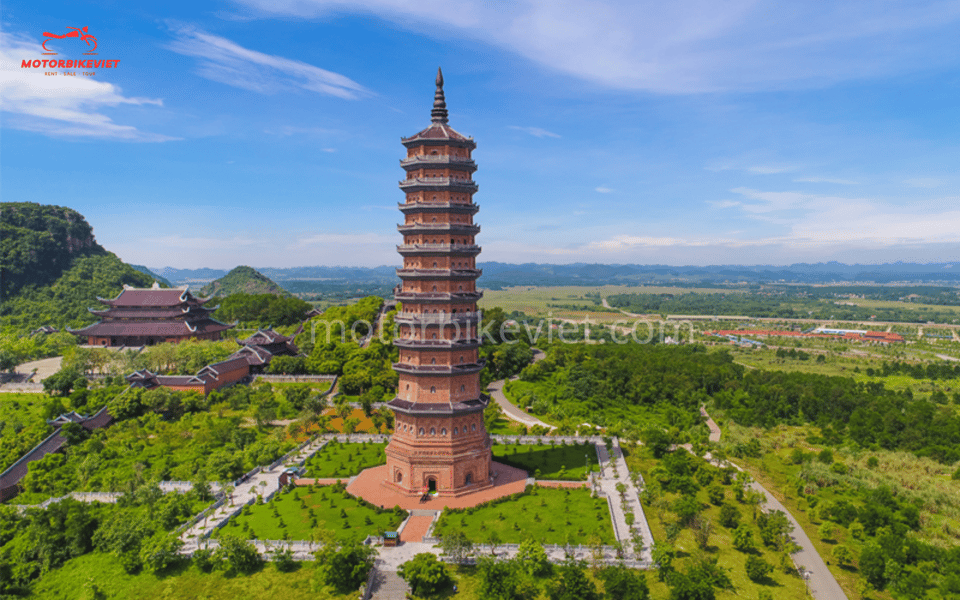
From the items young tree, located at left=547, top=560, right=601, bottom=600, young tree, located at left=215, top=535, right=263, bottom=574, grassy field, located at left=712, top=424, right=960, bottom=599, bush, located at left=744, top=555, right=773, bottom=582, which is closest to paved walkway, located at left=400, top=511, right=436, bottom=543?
young tree, located at left=215, top=535, right=263, bottom=574

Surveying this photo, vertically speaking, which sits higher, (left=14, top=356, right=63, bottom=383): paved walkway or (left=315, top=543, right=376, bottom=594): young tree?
(left=14, top=356, right=63, bottom=383): paved walkway

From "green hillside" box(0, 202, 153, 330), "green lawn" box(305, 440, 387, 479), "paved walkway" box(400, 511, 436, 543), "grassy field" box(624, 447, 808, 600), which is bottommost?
"grassy field" box(624, 447, 808, 600)

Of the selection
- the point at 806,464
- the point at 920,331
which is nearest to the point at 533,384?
the point at 806,464

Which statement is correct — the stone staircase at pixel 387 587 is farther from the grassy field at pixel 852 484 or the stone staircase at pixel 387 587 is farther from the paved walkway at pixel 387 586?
the grassy field at pixel 852 484

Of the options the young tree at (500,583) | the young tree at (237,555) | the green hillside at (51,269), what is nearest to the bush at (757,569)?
the young tree at (500,583)

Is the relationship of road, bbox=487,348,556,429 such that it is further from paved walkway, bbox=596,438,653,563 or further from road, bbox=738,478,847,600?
road, bbox=738,478,847,600

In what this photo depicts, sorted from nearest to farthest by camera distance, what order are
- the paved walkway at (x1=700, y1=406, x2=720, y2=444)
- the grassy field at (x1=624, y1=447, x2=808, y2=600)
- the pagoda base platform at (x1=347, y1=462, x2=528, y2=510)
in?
the grassy field at (x1=624, y1=447, x2=808, y2=600)
the pagoda base platform at (x1=347, y1=462, x2=528, y2=510)
the paved walkway at (x1=700, y1=406, x2=720, y2=444)

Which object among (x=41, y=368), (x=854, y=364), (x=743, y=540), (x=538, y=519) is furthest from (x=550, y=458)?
(x=854, y=364)
